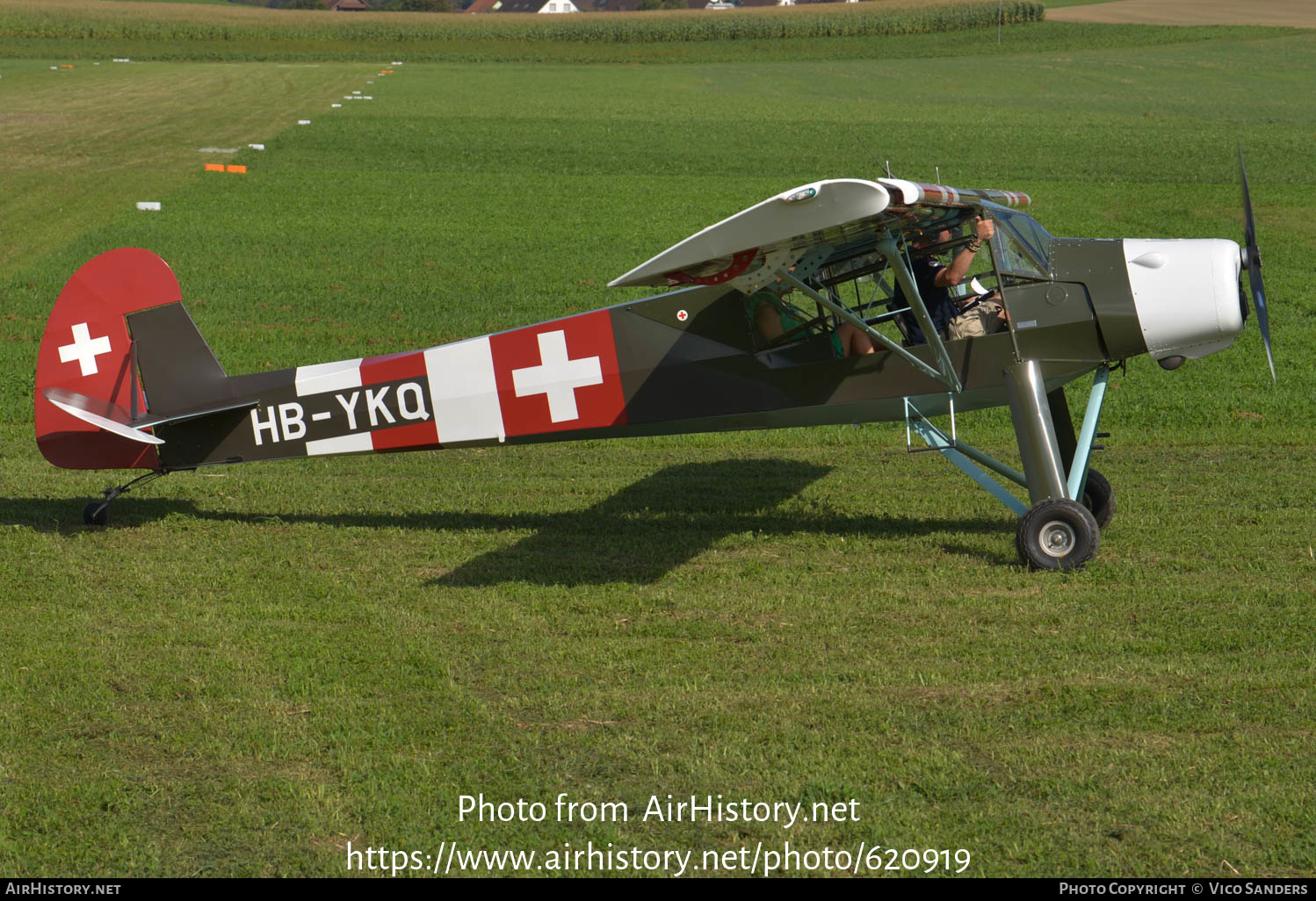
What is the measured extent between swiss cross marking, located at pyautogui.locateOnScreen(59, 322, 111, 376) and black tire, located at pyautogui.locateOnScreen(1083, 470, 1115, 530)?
7.99 metres

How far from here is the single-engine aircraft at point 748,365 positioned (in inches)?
337

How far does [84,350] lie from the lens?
989cm

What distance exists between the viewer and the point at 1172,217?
2448 cm

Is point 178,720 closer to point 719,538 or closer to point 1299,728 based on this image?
point 719,538

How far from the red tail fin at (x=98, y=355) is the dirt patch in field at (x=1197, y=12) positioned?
75462 mm

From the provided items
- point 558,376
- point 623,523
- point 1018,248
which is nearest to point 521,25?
point 623,523

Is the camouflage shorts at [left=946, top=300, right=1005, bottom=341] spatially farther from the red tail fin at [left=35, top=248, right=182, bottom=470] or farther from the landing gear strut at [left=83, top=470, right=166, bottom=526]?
the landing gear strut at [left=83, top=470, right=166, bottom=526]

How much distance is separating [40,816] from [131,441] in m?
5.04

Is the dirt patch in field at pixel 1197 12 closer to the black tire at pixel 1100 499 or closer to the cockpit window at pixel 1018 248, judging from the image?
the black tire at pixel 1100 499

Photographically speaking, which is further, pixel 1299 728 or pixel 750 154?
A: pixel 750 154

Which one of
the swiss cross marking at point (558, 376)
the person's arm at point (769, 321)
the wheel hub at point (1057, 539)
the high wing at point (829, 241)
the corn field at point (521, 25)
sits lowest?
the wheel hub at point (1057, 539)

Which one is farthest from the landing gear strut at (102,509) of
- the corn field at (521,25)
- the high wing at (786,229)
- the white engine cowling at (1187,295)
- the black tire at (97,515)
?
the corn field at (521,25)

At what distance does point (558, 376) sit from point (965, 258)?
10.5ft

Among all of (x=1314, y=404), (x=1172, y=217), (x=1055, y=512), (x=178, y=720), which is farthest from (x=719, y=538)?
(x=1172, y=217)
